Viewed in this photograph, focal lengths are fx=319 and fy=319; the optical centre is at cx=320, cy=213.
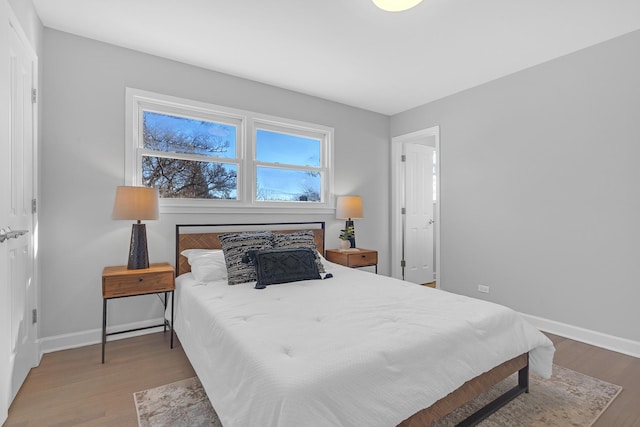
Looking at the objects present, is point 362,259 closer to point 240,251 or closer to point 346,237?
point 346,237

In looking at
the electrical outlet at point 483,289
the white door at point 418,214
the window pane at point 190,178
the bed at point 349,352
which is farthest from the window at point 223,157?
the electrical outlet at point 483,289

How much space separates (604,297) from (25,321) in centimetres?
448

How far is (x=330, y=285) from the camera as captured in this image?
2480 millimetres

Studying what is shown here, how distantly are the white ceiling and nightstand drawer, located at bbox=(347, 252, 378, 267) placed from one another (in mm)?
2011

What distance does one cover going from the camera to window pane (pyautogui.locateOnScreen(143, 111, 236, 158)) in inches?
122

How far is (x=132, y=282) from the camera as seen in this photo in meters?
2.47

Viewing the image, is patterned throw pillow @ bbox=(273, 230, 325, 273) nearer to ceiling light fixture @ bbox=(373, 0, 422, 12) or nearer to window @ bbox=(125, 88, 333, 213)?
window @ bbox=(125, 88, 333, 213)

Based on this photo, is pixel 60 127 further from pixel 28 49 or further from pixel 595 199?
pixel 595 199

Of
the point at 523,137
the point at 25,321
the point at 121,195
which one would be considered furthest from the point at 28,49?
the point at 523,137

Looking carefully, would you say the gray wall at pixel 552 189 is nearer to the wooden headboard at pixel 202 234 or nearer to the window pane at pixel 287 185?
the window pane at pixel 287 185

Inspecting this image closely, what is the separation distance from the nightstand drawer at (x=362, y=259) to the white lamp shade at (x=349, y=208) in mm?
475

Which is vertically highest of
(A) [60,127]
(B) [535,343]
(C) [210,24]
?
(C) [210,24]

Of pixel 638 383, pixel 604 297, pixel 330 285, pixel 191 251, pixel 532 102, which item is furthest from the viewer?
pixel 532 102

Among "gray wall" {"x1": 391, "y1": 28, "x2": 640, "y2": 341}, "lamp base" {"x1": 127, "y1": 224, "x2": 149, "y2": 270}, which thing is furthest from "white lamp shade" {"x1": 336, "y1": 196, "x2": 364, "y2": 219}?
"lamp base" {"x1": 127, "y1": 224, "x2": 149, "y2": 270}
